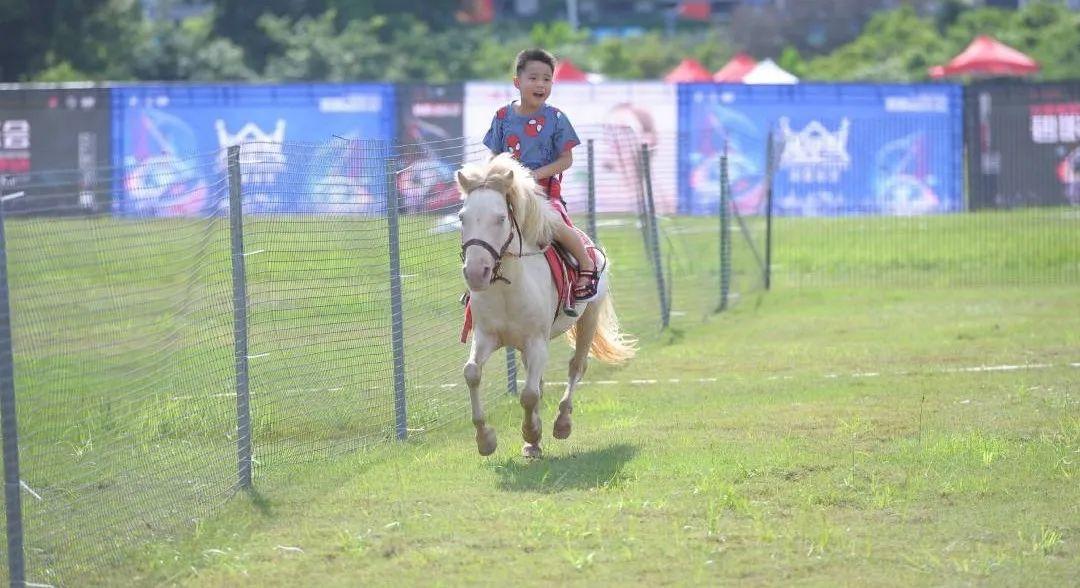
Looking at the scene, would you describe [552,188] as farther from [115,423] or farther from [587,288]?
[115,423]

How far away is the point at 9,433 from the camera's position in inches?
245

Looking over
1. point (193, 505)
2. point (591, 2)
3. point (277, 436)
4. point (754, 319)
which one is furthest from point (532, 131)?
point (591, 2)

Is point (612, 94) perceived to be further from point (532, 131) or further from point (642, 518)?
point (642, 518)

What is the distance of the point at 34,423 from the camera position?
10734 millimetres

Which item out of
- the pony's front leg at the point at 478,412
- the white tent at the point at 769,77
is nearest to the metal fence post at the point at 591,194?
the pony's front leg at the point at 478,412

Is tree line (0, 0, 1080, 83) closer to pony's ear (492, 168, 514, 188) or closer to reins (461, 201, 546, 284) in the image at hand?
reins (461, 201, 546, 284)

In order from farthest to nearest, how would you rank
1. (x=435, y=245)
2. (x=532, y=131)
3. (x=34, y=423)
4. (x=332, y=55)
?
(x=332, y=55), (x=435, y=245), (x=34, y=423), (x=532, y=131)

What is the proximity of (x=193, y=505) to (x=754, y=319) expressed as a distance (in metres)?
11.3

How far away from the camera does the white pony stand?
8.62 metres

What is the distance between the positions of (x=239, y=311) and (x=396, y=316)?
6.32 feet

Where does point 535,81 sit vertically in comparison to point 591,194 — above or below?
above

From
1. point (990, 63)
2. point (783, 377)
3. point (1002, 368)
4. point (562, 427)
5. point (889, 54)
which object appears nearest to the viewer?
point (562, 427)

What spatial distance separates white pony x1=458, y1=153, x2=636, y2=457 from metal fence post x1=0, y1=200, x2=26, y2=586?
2.88 m

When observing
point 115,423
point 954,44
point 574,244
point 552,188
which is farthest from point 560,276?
point 954,44
